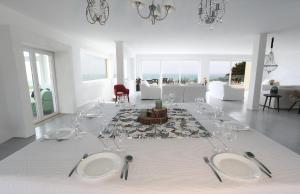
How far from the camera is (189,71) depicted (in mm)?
10641

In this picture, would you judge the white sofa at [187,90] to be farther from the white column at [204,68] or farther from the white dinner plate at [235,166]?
the white dinner plate at [235,166]

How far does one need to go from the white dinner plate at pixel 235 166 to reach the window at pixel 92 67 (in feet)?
18.6

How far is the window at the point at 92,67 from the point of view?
6027 mm

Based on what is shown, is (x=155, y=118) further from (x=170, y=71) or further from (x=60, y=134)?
(x=170, y=71)

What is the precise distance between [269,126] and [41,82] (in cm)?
568

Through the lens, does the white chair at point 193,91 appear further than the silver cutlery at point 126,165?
Yes

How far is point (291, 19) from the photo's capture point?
3408 millimetres

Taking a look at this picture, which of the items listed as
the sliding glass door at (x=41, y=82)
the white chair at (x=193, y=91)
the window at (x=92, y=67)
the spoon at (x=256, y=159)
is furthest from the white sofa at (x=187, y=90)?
the spoon at (x=256, y=159)

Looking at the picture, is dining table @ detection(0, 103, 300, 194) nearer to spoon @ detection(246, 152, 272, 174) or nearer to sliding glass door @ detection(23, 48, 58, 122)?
spoon @ detection(246, 152, 272, 174)

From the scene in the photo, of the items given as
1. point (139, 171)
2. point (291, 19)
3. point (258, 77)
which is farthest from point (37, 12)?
point (258, 77)

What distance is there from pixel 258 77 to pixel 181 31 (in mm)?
2855

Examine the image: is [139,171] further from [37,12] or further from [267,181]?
[37,12]

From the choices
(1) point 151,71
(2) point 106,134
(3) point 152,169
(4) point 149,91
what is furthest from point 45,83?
(1) point 151,71

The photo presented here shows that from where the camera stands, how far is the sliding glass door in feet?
11.9
